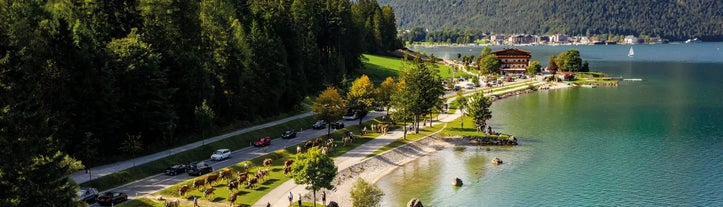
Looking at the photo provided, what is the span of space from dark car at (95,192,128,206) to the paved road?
173 centimetres

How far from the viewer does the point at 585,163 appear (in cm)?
6675

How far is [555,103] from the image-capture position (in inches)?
4838

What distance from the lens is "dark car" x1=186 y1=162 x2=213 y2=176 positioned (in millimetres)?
52500

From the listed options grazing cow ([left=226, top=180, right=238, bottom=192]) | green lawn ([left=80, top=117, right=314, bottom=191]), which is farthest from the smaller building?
grazing cow ([left=226, top=180, right=238, bottom=192])

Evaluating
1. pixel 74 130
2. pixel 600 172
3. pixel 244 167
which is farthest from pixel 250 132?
pixel 600 172

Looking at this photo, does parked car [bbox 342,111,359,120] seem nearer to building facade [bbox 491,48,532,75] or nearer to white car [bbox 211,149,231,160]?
white car [bbox 211,149,231,160]

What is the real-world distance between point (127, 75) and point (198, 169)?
13138 millimetres

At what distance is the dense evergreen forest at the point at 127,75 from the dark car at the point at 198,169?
7095mm

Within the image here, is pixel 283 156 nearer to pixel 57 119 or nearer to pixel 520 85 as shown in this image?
pixel 57 119

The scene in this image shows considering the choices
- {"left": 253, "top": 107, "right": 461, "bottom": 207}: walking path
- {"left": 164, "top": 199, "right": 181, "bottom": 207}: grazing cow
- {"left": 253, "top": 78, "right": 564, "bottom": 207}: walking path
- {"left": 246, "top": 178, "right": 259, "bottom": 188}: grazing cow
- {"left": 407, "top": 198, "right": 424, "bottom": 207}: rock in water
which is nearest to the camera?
{"left": 164, "top": 199, "right": 181, "bottom": 207}: grazing cow

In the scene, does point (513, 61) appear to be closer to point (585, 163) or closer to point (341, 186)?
point (585, 163)

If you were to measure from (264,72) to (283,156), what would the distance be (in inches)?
796

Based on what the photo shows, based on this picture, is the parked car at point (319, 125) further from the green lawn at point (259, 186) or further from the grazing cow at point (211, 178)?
the grazing cow at point (211, 178)

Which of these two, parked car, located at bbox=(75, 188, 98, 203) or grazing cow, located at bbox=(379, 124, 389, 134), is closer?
parked car, located at bbox=(75, 188, 98, 203)
